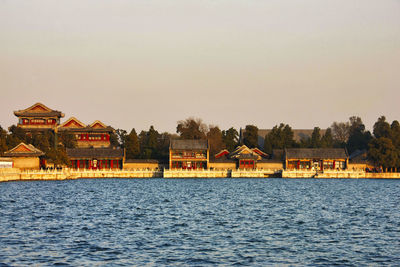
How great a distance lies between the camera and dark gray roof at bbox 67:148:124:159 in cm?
10419

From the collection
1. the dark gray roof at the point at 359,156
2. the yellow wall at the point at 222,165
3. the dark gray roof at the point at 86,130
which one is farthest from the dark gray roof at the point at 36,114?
the dark gray roof at the point at 359,156

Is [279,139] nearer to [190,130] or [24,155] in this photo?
[190,130]

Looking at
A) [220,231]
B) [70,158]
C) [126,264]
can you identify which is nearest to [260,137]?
[70,158]

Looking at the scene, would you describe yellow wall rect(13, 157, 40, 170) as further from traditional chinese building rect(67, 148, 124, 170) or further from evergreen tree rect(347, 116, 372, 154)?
evergreen tree rect(347, 116, 372, 154)

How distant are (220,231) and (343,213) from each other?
13955 mm

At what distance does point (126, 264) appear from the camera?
23.3 meters

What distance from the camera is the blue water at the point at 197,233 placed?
24.7 meters

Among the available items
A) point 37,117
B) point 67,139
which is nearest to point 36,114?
point 37,117

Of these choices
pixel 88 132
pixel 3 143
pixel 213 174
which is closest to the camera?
pixel 3 143

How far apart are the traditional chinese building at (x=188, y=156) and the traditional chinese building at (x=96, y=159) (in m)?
9.80

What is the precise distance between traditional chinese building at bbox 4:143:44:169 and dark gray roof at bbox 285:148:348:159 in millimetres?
47000

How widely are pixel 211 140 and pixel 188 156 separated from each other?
2227 cm

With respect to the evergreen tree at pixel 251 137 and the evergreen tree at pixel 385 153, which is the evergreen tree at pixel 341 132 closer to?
the evergreen tree at pixel 251 137

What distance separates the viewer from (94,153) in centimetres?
10488
